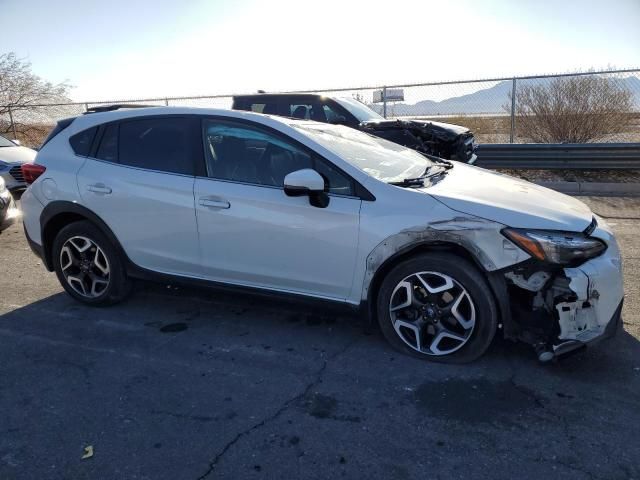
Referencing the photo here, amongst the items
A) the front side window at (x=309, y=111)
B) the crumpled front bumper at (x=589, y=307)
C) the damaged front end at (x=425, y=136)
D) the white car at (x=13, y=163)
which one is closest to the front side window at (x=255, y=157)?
the crumpled front bumper at (x=589, y=307)

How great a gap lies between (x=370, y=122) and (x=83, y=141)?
5148 mm

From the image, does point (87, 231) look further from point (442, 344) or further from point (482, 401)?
point (482, 401)

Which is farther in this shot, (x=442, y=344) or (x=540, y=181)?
(x=540, y=181)

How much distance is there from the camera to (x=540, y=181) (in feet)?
32.3

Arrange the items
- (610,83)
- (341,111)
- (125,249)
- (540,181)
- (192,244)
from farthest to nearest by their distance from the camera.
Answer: (610,83) → (540,181) → (341,111) → (125,249) → (192,244)

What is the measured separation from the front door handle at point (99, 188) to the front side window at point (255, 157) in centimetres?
91

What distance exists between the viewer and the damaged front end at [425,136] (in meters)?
8.24

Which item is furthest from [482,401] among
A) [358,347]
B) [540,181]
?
[540,181]

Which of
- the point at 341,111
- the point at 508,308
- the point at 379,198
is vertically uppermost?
the point at 341,111

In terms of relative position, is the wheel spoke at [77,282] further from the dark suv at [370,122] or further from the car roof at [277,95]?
the car roof at [277,95]

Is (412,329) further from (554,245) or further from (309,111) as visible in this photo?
(309,111)

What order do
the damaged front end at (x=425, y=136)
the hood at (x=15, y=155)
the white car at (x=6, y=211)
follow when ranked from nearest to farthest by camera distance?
the white car at (x=6, y=211) < the damaged front end at (x=425, y=136) < the hood at (x=15, y=155)

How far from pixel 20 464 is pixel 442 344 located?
7.94 feet

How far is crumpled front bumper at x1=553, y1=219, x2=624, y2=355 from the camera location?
9.80 ft
